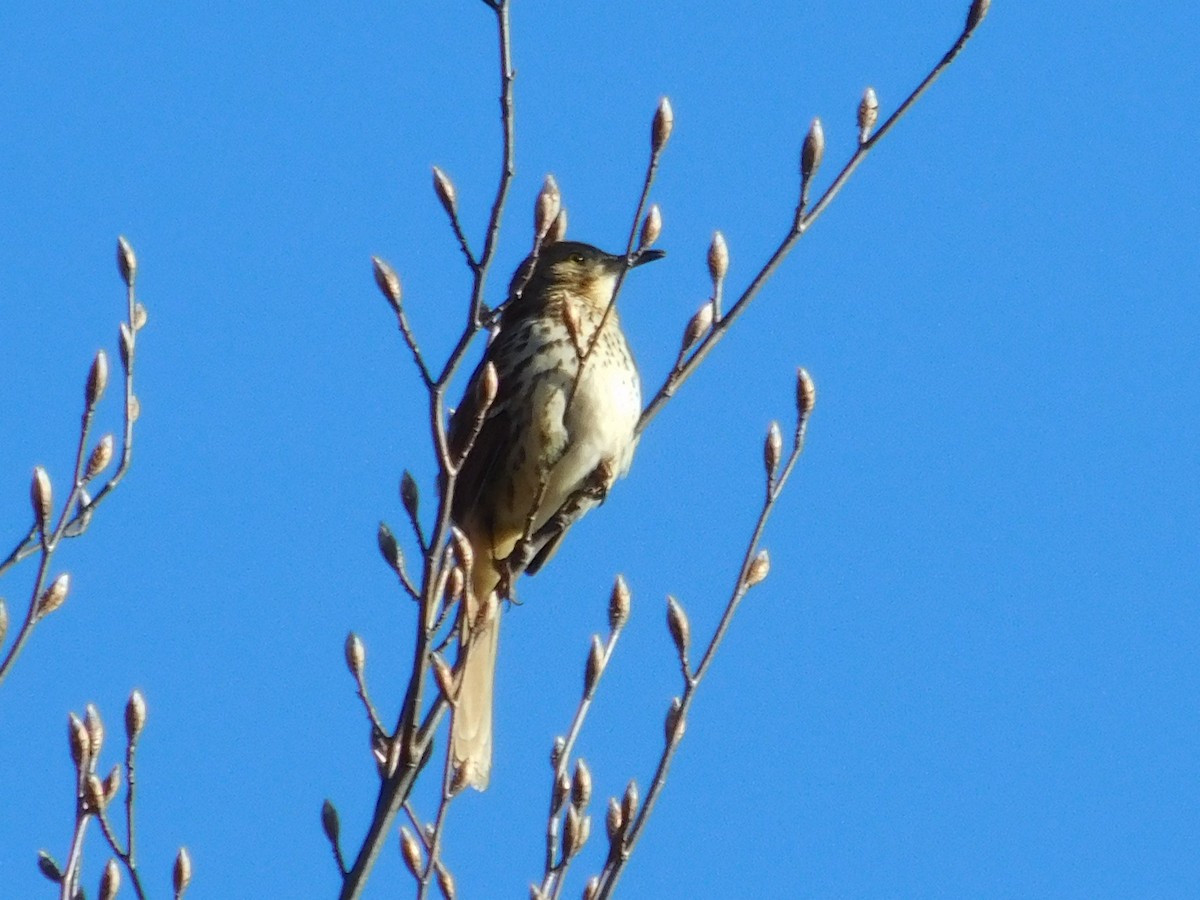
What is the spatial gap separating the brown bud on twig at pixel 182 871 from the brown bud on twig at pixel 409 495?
0.74 meters

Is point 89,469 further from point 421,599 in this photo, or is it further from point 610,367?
point 610,367

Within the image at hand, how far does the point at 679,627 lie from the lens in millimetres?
3477

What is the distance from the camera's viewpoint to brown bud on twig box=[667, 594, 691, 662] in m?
3.43

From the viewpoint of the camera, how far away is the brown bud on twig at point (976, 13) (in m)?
3.57

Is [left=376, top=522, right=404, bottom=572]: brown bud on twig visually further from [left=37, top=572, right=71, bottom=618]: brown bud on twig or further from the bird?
the bird

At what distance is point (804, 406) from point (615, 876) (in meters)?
1.09

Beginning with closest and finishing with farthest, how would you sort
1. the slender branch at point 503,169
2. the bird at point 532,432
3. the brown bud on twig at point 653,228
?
the slender branch at point 503,169 → the brown bud on twig at point 653,228 → the bird at point 532,432

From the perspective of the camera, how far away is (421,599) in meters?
3.00

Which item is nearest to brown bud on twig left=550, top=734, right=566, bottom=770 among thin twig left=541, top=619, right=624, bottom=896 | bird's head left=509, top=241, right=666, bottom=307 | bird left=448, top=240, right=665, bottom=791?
thin twig left=541, top=619, right=624, bottom=896

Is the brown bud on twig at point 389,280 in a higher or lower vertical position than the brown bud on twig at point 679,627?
higher

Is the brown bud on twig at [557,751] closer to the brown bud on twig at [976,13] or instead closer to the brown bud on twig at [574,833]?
the brown bud on twig at [574,833]

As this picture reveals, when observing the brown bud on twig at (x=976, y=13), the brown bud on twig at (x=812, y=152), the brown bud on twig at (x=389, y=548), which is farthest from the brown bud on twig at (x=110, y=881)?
the brown bud on twig at (x=976, y=13)

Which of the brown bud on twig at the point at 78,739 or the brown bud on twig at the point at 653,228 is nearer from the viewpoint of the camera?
the brown bud on twig at the point at 78,739

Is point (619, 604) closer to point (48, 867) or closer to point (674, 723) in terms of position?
point (674, 723)
